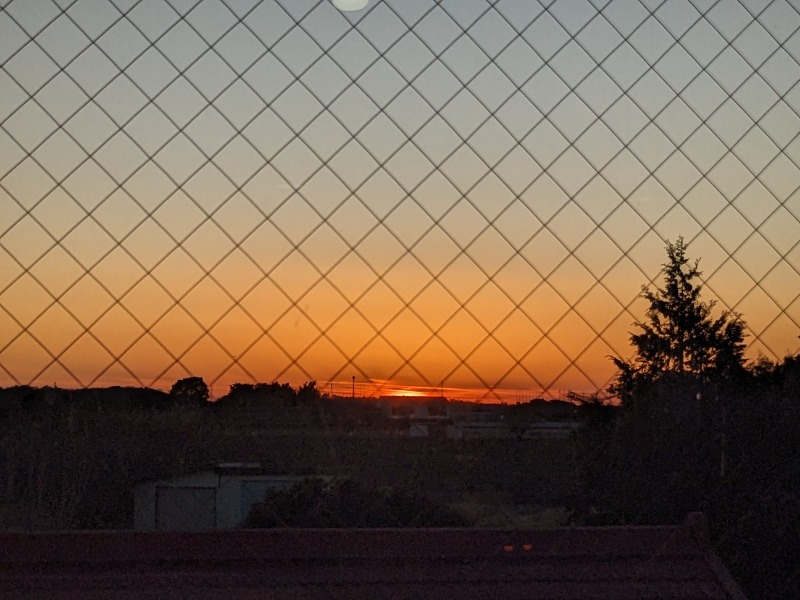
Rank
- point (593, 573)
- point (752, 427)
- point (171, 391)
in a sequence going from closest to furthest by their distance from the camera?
point (593, 573) → point (171, 391) → point (752, 427)

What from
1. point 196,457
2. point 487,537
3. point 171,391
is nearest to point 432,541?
point 487,537

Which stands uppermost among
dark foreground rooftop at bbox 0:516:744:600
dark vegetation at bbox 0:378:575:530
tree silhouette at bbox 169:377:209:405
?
tree silhouette at bbox 169:377:209:405

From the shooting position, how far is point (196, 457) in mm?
9227

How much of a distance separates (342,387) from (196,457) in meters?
4.28

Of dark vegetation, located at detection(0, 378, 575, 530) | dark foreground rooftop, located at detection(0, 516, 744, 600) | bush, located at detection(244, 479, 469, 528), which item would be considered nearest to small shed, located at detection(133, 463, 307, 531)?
dark vegetation, located at detection(0, 378, 575, 530)

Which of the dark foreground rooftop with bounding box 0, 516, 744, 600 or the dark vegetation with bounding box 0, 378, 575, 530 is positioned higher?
the dark vegetation with bounding box 0, 378, 575, 530

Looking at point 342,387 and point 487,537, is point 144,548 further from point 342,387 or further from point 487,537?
point 342,387

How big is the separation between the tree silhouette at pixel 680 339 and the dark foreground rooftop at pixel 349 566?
2.41 metres

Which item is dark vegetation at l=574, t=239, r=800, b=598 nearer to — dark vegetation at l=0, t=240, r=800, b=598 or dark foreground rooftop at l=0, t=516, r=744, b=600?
dark vegetation at l=0, t=240, r=800, b=598

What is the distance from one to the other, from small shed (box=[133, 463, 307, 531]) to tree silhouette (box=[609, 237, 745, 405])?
3632mm

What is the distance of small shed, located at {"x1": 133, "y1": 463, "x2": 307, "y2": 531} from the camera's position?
30.9 ft

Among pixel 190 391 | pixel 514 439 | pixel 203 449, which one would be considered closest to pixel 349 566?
pixel 190 391

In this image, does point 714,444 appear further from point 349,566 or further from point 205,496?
point 205,496

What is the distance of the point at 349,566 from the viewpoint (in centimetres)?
349
